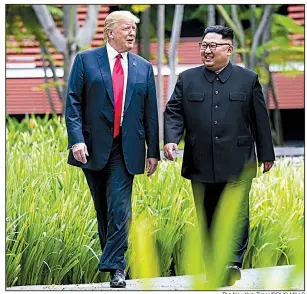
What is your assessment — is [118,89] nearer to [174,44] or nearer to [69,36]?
[69,36]

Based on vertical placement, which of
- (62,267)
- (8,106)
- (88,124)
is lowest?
(8,106)

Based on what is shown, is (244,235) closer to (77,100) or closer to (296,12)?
(77,100)

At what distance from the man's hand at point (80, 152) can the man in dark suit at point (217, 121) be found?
498mm

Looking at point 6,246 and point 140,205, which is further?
point 140,205

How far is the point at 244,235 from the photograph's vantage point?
222 inches

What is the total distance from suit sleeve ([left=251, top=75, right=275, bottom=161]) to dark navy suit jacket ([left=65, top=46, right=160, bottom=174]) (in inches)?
23.5

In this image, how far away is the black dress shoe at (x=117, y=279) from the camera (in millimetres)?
5422

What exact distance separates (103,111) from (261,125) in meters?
0.93

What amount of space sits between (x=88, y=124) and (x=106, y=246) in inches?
28.7

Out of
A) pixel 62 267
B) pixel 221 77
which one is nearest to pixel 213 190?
pixel 221 77

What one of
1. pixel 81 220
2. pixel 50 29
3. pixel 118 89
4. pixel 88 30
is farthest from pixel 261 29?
pixel 118 89

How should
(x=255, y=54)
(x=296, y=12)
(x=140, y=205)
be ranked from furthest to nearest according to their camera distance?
1. (x=296, y=12)
2. (x=255, y=54)
3. (x=140, y=205)

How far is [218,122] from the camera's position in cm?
550

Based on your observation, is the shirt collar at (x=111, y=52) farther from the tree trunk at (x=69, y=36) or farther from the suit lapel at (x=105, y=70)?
the tree trunk at (x=69, y=36)
